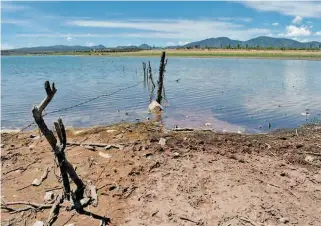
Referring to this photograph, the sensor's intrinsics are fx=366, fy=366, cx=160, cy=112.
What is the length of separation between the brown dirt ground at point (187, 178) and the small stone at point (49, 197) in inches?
8.3

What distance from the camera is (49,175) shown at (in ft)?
41.0

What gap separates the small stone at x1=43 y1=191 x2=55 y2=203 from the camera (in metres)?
10.9

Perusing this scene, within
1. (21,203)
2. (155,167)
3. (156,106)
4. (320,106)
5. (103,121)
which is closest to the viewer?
(21,203)

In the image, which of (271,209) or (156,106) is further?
(156,106)

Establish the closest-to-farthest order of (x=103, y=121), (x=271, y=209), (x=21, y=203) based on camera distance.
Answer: (x=271, y=209) → (x=21, y=203) → (x=103, y=121)

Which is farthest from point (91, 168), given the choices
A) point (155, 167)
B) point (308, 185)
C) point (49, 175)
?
point (308, 185)

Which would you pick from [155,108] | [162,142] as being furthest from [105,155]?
[155,108]

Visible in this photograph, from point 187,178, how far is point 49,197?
13.9ft

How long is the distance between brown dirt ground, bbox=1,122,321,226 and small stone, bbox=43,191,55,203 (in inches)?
8.3

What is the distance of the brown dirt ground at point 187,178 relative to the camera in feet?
32.4

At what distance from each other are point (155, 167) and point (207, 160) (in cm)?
182

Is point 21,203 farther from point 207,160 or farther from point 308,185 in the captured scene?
point 308,185

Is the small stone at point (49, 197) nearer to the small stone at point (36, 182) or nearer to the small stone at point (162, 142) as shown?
the small stone at point (36, 182)

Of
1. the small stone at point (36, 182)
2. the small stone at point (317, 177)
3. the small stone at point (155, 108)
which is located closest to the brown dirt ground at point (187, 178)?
the small stone at point (317, 177)
